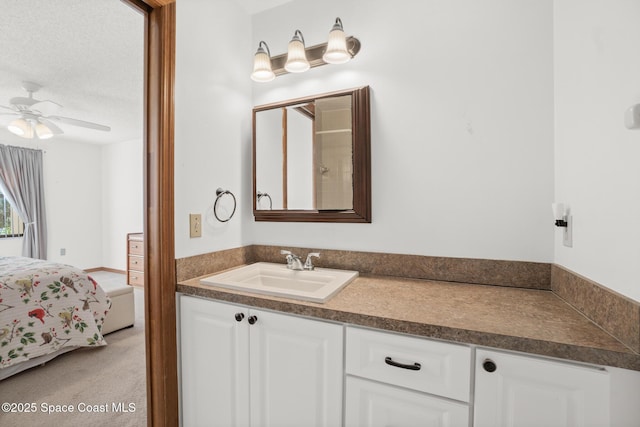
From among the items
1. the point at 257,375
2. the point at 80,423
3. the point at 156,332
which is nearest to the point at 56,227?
the point at 80,423

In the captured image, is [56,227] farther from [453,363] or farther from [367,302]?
[453,363]

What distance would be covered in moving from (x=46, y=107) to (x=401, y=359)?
3.95 metres

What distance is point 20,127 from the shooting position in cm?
286

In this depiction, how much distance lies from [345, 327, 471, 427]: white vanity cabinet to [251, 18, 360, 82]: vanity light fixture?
129cm

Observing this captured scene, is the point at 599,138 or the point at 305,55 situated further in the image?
the point at 305,55

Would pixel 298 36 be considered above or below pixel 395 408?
above

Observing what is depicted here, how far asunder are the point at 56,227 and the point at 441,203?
607 centimetres

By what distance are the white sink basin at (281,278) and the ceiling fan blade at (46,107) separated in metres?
2.90

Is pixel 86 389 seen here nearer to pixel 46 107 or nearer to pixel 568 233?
pixel 46 107

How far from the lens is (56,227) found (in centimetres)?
479

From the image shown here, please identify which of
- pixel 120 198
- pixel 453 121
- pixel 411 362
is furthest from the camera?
pixel 120 198

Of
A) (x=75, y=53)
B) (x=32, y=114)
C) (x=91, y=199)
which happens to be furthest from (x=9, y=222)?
(x=75, y=53)

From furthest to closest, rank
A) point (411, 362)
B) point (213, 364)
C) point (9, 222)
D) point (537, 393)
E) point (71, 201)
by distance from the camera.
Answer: point (71, 201), point (9, 222), point (213, 364), point (411, 362), point (537, 393)

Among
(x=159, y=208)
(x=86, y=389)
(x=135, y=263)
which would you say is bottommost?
(x=86, y=389)
